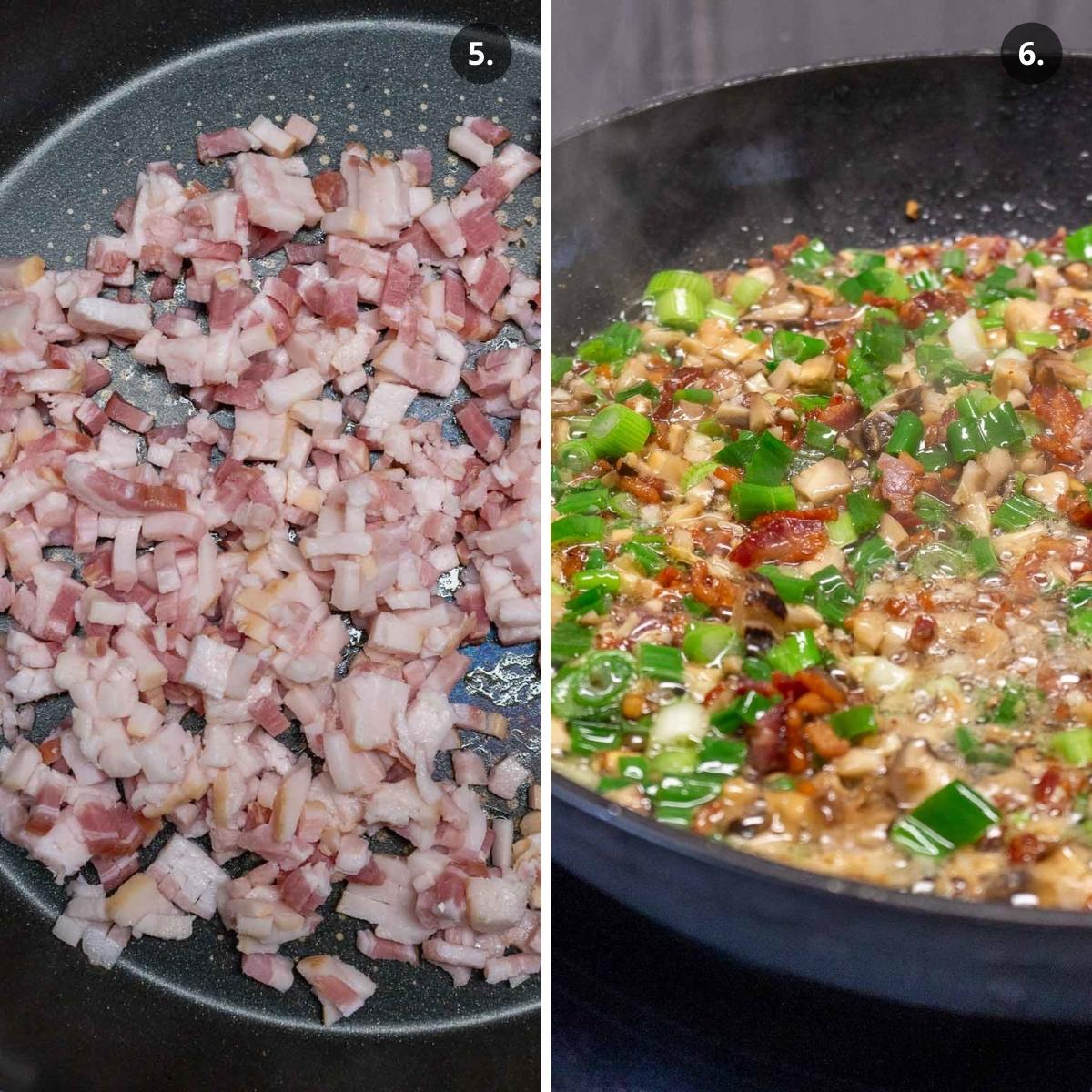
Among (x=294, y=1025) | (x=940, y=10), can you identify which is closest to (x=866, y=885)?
(x=294, y=1025)

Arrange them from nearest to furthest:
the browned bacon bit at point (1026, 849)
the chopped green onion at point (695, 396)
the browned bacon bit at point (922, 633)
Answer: the browned bacon bit at point (1026, 849) → the browned bacon bit at point (922, 633) → the chopped green onion at point (695, 396)

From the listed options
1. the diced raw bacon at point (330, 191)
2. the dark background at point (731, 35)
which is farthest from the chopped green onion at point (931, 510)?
the dark background at point (731, 35)

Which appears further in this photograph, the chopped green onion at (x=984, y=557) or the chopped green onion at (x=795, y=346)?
the chopped green onion at (x=795, y=346)

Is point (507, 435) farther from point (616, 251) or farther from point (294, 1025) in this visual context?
point (294, 1025)

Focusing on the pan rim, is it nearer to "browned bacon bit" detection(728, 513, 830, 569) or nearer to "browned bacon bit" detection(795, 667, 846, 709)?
"browned bacon bit" detection(728, 513, 830, 569)

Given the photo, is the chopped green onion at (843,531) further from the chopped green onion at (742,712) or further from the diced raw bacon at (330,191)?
the diced raw bacon at (330,191)

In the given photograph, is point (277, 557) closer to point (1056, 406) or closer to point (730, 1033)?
point (730, 1033)

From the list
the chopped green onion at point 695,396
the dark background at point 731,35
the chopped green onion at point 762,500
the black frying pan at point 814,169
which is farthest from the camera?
the dark background at point 731,35
